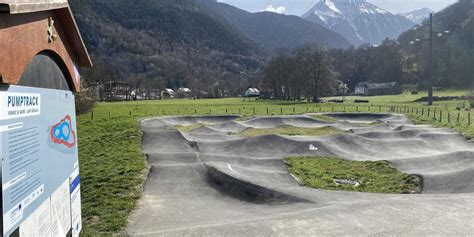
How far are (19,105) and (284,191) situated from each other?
35.0 feet

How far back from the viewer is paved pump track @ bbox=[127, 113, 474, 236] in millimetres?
10102

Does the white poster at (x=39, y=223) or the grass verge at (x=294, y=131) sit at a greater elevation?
the white poster at (x=39, y=223)

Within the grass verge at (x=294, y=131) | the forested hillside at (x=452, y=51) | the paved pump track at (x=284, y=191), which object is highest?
the forested hillside at (x=452, y=51)

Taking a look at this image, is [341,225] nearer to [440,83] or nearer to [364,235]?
[364,235]

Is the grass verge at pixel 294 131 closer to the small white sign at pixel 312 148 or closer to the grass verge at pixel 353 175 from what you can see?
the small white sign at pixel 312 148

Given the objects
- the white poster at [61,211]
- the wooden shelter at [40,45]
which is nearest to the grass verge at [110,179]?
the white poster at [61,211]

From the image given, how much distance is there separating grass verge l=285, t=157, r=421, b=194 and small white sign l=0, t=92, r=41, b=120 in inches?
508

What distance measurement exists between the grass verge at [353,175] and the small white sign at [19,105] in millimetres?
12912

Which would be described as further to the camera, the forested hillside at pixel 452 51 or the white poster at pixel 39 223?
the forested hillside at pixel 452 51

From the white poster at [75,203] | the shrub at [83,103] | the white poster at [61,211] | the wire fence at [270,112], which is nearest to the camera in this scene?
the white poster at [61,211]

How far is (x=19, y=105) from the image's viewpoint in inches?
173

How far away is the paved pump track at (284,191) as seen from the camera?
10.1 metres

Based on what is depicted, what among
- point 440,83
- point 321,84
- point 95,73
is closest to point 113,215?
point 321,84

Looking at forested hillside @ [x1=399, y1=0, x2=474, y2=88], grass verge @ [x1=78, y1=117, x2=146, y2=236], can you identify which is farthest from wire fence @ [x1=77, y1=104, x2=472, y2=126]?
forested hillside @ [x1=399, y1=0, x2=474, y2=88]
